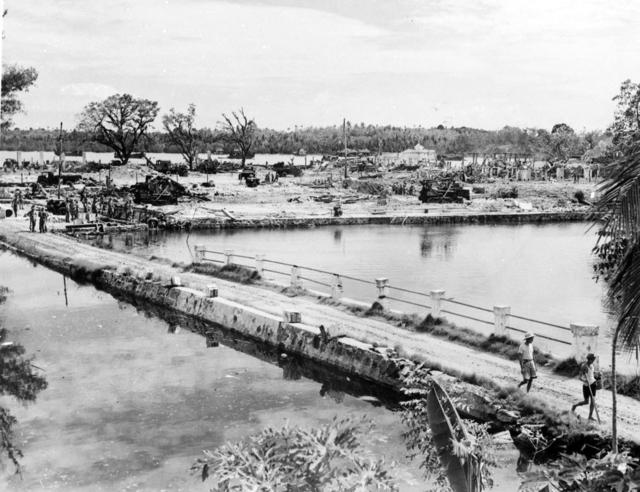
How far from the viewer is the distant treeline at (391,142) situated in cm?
11462

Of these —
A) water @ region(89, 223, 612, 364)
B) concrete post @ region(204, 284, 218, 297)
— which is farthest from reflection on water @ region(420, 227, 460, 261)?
concrete post @ region(204, 284, 218, 297)

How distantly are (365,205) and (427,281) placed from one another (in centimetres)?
3324

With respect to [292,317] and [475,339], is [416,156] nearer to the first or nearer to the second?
[292,317]

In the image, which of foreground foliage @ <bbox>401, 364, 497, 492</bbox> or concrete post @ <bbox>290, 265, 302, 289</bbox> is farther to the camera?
concrete post @ <bbox>290, 265, 302, 289</bbox>

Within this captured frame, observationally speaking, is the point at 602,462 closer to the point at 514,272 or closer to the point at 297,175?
the point at 514,272

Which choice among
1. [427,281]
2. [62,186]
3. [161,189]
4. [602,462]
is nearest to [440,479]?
[602,462]

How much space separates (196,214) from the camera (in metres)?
53.5

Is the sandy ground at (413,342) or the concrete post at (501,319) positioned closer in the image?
the sandy ground at (413,342)

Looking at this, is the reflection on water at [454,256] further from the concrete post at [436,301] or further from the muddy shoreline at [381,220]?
the concrete post at [436,301]

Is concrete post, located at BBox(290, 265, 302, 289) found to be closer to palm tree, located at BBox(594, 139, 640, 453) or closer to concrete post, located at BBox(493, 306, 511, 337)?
concrete post, located at BBox(493, 306, 511, 337)

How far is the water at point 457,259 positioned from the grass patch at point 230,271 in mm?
1122

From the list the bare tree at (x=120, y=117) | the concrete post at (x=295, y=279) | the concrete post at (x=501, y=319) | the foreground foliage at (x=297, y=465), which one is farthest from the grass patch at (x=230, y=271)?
the bare tree at (x=120, y=117)

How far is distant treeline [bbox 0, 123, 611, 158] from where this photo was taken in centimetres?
11462

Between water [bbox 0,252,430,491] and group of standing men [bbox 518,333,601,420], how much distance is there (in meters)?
2.38
